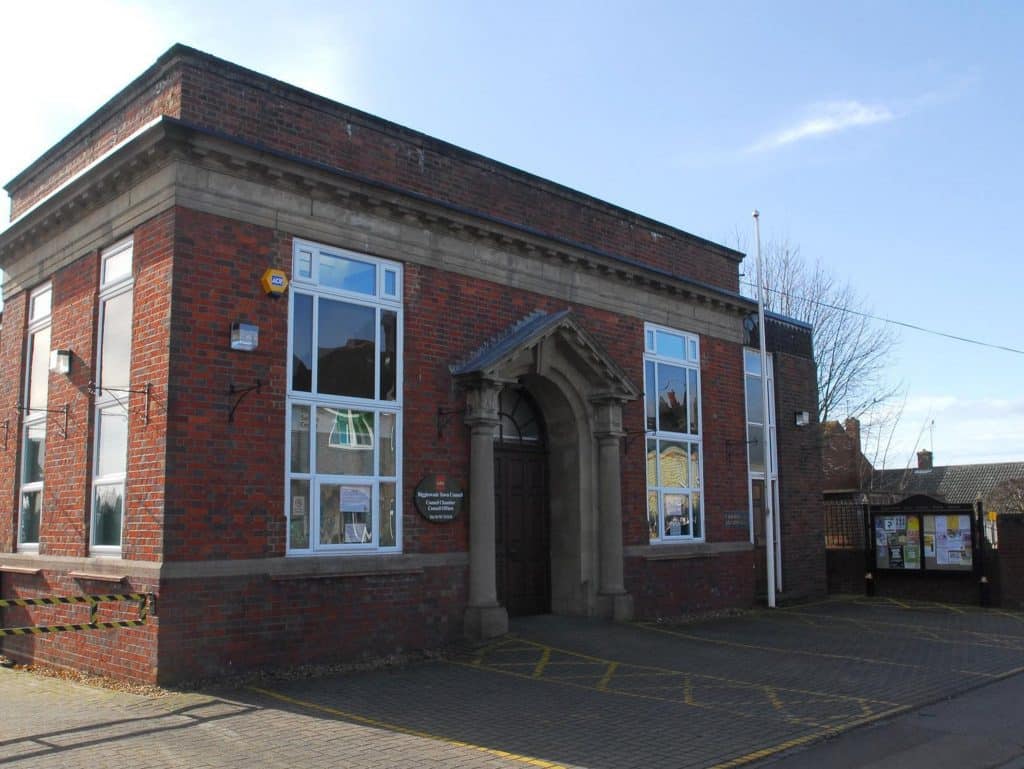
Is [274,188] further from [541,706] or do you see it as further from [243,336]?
[541,706]

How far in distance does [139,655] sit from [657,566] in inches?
340

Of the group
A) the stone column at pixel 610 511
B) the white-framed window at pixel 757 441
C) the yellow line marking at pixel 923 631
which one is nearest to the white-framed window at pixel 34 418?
the stone column at pixel 610 511

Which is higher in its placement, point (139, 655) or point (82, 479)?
point (82, 479)

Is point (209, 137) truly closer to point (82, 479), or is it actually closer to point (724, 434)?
point (82, 479)

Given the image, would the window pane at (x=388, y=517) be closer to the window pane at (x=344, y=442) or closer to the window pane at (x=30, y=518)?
the window pane at (x=344, y=442)

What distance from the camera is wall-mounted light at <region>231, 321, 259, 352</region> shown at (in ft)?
34.4

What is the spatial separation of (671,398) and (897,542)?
7.26 m

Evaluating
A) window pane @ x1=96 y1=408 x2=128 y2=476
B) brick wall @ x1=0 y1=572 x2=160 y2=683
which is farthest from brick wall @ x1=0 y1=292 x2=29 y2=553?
window pane @ x1=96 y1=408 x2=128 y2=476

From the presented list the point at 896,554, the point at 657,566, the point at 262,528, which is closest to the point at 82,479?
the point at 262,528

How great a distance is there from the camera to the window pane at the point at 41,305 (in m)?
13.3

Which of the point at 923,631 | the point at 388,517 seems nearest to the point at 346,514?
the point at 388,517

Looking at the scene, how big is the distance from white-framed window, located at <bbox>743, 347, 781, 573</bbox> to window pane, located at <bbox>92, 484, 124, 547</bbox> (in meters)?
11.7

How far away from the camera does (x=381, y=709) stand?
8.77 m

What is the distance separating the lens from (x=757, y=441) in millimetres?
18875
